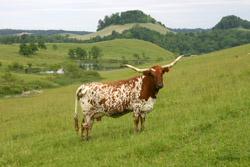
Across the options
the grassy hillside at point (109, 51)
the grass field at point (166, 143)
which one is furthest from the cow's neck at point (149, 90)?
the grassy hillside at point (109, 51)

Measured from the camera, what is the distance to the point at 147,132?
877 cm

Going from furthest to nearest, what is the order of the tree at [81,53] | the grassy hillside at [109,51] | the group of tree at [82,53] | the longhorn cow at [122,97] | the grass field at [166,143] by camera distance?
1. the group of tree at [82,53]
2. the tree at [81,53]
3. the grassy hillside at [109,51]
4. the longhorn cow at [122,97]
5. the grass field at [166,143]

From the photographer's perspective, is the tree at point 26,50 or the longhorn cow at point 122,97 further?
the tree at point 26,50

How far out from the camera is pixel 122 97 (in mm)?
9227

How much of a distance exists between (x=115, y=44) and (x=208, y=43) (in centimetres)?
6539

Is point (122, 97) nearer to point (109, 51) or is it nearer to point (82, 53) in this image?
point (82, 53)

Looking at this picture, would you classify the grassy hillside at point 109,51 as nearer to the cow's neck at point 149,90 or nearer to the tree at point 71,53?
the tree at point 71,53

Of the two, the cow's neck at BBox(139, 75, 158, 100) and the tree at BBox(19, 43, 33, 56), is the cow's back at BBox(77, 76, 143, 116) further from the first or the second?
the tree at BBox(19, 43, 33, 56)

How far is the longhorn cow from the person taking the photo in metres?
9.12

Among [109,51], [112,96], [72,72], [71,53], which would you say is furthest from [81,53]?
[112,96]

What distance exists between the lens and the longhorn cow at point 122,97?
359 inches

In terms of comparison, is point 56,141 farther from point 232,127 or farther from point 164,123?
point 232,127

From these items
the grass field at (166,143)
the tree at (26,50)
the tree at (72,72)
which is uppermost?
the tree at (26,50)

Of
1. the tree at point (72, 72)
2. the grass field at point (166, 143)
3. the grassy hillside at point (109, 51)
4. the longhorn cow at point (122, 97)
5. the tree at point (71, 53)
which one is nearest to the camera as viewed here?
the grass field at point (166, 143)
